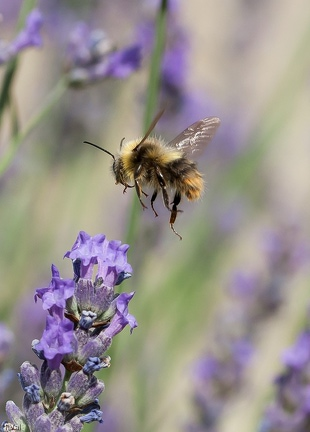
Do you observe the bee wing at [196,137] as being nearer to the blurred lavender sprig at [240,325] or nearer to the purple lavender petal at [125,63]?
the purple lavender petal at [125,63]

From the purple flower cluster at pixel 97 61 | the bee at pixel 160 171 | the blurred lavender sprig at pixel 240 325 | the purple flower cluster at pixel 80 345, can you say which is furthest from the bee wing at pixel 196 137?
the blurred lavender sprig at pixel 240 325

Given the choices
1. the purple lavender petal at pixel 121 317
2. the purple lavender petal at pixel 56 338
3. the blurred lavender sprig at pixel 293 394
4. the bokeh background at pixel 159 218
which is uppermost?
the bokeh background at pixel 159 218

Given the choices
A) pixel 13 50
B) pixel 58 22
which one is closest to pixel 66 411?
pixel 13 50

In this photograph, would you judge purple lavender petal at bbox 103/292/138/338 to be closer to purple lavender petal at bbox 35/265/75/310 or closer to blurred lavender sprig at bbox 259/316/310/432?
purple lavender petal at bbox 35/265/75/310

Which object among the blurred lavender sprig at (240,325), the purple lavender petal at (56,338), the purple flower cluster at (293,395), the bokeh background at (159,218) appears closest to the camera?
the purple lavender petal at (56,338)

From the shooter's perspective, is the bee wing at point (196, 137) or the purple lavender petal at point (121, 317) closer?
the purple lavender petal at point (121, 317)

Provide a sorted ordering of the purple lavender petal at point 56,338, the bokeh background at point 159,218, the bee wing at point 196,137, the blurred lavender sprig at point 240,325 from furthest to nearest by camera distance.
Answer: the bokeh background at point 159,218 < the blurred lavender sprig at point 240,325 < the bee wing at point 196,137 < the purple lavender petal at point 56,338

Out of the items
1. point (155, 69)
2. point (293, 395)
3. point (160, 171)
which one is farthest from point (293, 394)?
point (155, 69)
